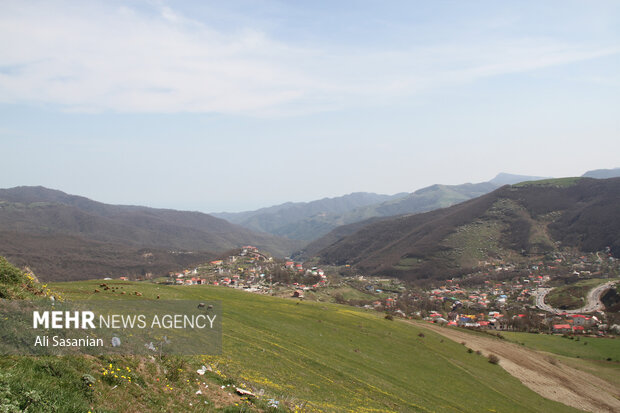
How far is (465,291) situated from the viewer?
162500mm

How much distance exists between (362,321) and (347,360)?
66.6 feet

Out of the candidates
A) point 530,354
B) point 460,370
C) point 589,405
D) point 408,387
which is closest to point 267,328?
point 408,387

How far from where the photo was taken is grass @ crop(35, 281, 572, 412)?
69.9ft

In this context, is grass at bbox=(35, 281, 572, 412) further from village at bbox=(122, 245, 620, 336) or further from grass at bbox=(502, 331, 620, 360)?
grass at bbox=(502, 331, 620, 360)

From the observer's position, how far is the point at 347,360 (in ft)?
107

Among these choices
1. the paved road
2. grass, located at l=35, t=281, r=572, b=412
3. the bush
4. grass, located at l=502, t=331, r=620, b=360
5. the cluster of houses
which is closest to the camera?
grass, located at l=35, t=281, r=572, b=412

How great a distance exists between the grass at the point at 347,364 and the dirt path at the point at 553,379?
3.54 m

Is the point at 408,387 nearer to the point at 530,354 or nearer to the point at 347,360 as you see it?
the point at 347,360

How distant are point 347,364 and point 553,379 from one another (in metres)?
38.7

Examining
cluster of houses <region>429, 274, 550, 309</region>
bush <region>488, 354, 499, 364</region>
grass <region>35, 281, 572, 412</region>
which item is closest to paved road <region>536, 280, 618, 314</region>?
cluster of houses <region>429, 274, 550, 309</region>

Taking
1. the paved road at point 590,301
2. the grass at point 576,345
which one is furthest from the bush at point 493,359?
the paved road at point 590,301

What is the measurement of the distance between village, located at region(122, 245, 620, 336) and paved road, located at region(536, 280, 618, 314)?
1.46 m

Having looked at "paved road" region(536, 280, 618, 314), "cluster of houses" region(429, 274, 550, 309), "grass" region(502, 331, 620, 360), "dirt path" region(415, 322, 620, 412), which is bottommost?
"cluster of houses" region(429, 274, 550, 309)

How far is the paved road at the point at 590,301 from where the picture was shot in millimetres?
117812
